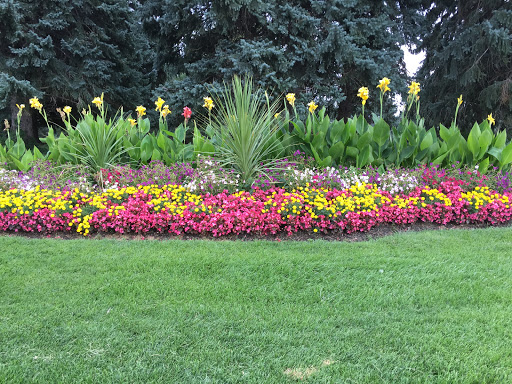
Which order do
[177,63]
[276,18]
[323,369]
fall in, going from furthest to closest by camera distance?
1. [177,63]
2. [276,18]
3. [323,369]

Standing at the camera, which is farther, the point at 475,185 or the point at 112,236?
the point at 475,185

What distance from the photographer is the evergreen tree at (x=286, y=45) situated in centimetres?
782

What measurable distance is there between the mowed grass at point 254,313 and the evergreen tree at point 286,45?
207 inches

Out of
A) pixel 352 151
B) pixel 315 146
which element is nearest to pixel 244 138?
pixel 315 146

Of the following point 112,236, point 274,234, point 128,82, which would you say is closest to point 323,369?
point 274,234

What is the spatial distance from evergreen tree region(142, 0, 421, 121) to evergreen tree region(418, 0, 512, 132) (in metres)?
1.56

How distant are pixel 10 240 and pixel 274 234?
2.69 meters

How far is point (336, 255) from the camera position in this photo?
10.7 ft

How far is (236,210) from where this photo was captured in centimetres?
396

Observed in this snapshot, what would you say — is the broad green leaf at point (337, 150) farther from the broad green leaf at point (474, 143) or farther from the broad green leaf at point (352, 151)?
the broad green leaf at point (474, 143)

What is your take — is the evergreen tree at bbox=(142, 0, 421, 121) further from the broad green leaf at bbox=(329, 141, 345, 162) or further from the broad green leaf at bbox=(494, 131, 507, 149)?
the broad green leaf at bbox=(494, 131, 507, 149)

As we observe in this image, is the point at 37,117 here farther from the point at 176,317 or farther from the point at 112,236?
the point at 176,317

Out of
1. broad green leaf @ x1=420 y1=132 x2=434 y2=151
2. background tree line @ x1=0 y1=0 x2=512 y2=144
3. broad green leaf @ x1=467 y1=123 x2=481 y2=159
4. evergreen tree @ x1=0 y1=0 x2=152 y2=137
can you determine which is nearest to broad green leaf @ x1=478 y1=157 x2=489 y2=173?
broad green leaf @ x1=467 y1=123 x2=481 y2=159

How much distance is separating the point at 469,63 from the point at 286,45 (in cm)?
451
